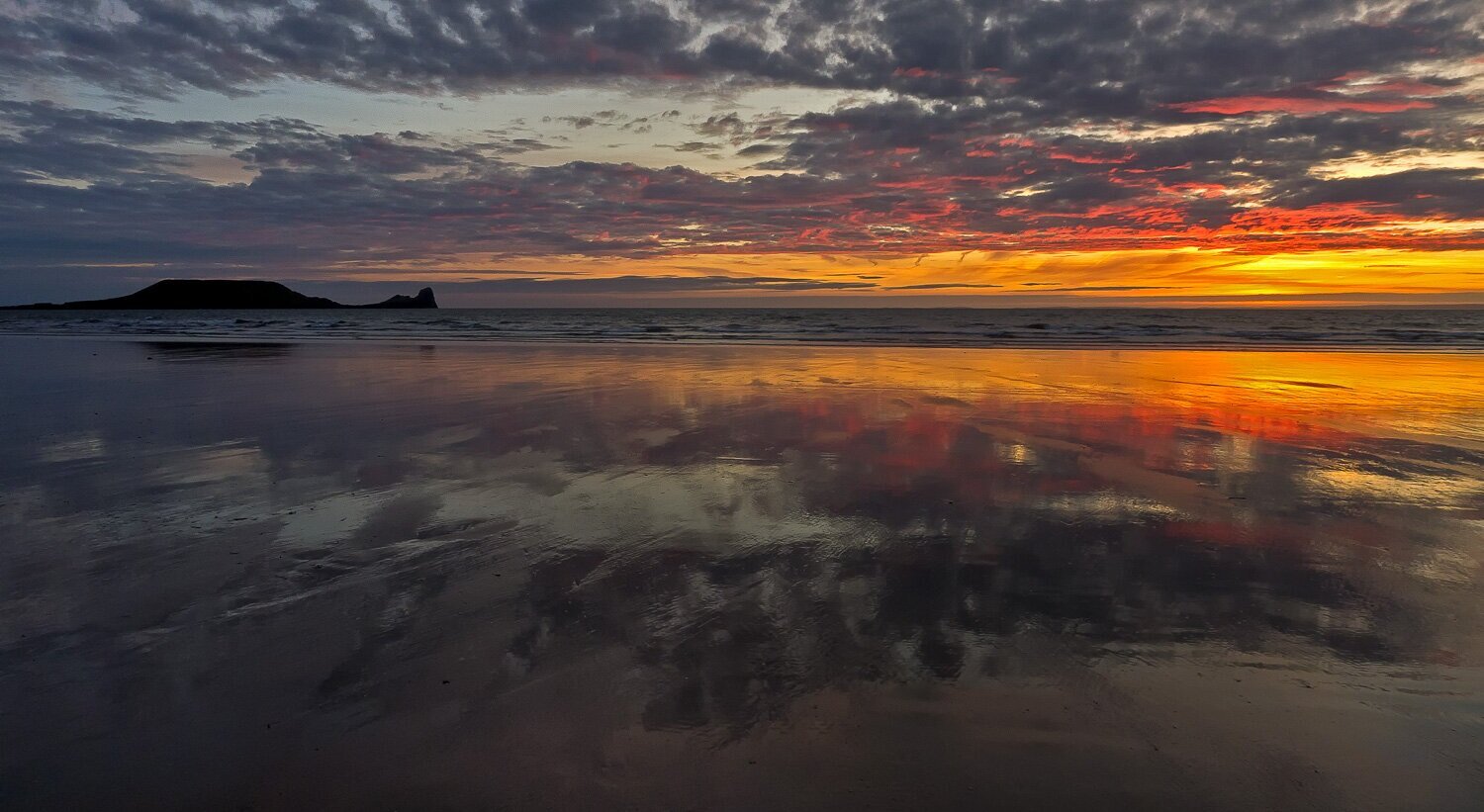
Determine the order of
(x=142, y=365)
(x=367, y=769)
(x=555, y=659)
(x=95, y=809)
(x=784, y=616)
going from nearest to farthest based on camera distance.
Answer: (x=95, y=809) → (x=367, y=769) → (x=555, y=659) → (x=784, y=616) → (x=142, y=365)

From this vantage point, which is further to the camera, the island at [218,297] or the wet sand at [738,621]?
the island at [218,297]

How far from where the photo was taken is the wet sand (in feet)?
9.51

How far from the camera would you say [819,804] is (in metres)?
2.72

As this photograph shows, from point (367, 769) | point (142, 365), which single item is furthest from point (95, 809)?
point (142, 365)

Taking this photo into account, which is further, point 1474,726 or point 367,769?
point 1474,726

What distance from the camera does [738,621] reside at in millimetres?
4129

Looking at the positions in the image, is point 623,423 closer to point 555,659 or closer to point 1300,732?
point 555,659

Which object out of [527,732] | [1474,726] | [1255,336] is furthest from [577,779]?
[1255,336]

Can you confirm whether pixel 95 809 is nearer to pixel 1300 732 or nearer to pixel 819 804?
pixel 819 804

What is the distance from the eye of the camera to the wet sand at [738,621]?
290cm

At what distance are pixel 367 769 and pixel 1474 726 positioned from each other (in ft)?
15.1

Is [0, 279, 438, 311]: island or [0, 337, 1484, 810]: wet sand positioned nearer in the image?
[0, 337, 1484, 810]: wet sand

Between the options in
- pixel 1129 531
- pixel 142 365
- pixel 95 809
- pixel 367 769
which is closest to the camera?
pixel 95 809

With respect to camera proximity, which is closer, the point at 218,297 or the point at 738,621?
the point at 738,621
